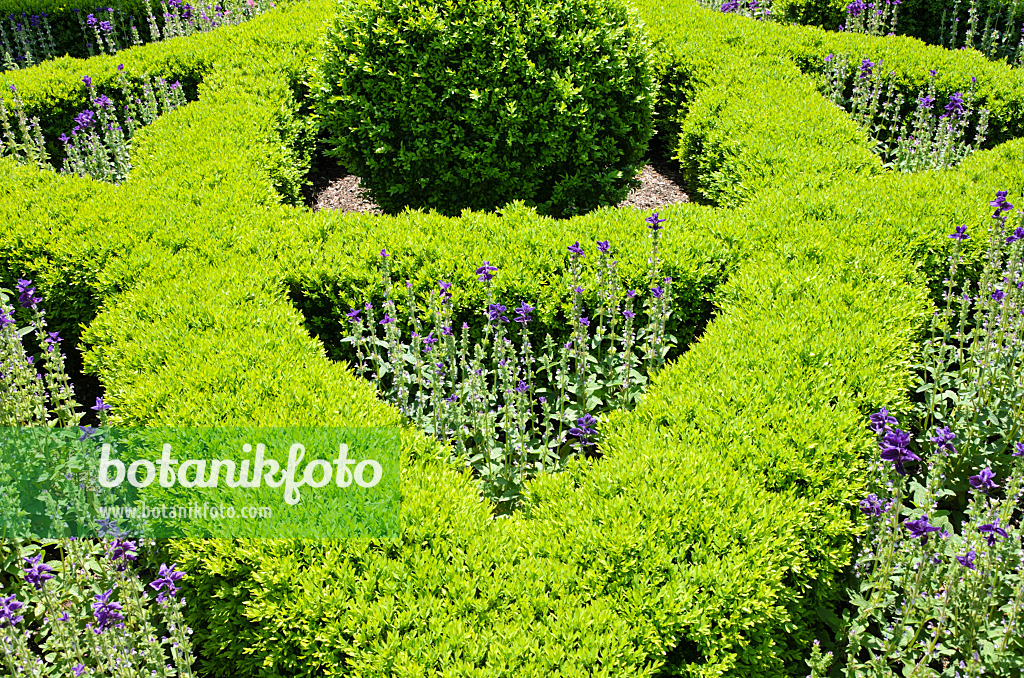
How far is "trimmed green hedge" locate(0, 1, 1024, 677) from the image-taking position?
3859 mm

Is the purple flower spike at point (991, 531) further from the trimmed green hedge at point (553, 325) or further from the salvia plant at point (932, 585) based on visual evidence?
the trimmed green hedge at point (553, 325)

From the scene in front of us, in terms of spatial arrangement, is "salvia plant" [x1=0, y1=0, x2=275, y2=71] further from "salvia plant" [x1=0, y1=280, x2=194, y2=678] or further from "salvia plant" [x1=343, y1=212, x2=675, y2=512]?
"salvia plant" [x1=343, y1=212, x2=675, y2=512]

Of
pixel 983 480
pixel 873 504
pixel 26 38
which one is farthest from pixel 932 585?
pixel 26 38

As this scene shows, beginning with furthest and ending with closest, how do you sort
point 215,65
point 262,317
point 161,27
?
1. point 161,27
2. point 215,65
3. point 262,317

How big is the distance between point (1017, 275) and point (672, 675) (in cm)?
401

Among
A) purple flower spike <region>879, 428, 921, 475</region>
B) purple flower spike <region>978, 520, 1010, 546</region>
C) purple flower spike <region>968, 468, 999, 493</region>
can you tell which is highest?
purple flower spike <region>879, 428, 921, 475</region>

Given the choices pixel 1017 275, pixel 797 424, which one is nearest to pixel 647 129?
pixel 1017 275

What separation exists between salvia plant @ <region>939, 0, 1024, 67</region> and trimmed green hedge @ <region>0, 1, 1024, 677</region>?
504 centimetres

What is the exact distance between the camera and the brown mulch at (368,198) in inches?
377

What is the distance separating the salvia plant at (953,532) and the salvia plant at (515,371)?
6.12ft

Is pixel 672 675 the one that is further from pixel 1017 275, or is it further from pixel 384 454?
pixel 1017 275

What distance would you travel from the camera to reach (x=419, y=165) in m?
8.21

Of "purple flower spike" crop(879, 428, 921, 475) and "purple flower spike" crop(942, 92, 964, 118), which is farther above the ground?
"purple flower spike" crop(942, 92, 964, 118)

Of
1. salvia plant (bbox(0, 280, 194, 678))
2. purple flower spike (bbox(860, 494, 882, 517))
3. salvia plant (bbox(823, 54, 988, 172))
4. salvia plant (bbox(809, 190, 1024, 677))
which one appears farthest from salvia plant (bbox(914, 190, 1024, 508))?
salvia plant (bbox(0, 280, 194, 678))
